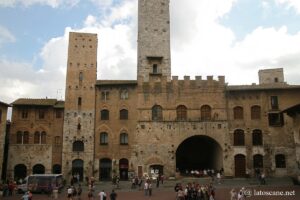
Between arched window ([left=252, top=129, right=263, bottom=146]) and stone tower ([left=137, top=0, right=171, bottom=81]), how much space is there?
12.6 meters

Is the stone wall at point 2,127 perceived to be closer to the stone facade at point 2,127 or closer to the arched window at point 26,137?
the stone facade at point 2,127

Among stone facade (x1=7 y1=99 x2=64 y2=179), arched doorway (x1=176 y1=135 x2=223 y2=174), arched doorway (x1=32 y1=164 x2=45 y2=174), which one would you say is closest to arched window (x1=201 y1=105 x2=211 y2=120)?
arched doorway (x1=176 y1=135 x2=223 y2=174)

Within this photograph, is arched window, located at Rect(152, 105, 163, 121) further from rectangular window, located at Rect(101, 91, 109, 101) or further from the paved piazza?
the paved piazza

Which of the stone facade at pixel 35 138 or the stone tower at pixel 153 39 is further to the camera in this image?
the stone tower at pixel 153 39

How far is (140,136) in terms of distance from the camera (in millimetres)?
44594

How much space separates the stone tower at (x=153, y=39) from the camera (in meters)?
46.7

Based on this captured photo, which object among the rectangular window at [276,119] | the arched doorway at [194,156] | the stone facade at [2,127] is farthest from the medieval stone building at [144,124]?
the arched doorway at [194,156]

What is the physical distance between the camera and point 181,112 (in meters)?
45.1

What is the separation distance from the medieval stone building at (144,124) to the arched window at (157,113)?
125mm

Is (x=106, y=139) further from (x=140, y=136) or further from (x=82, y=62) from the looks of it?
(x=82, y=62)

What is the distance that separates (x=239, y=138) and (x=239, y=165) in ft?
10.7

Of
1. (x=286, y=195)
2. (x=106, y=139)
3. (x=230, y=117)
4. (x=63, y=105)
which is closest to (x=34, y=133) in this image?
(x=63, y=105)

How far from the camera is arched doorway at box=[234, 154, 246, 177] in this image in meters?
43.5

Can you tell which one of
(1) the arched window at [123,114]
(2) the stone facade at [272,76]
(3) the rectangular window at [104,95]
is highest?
(2) the stone facade at [272,76]
